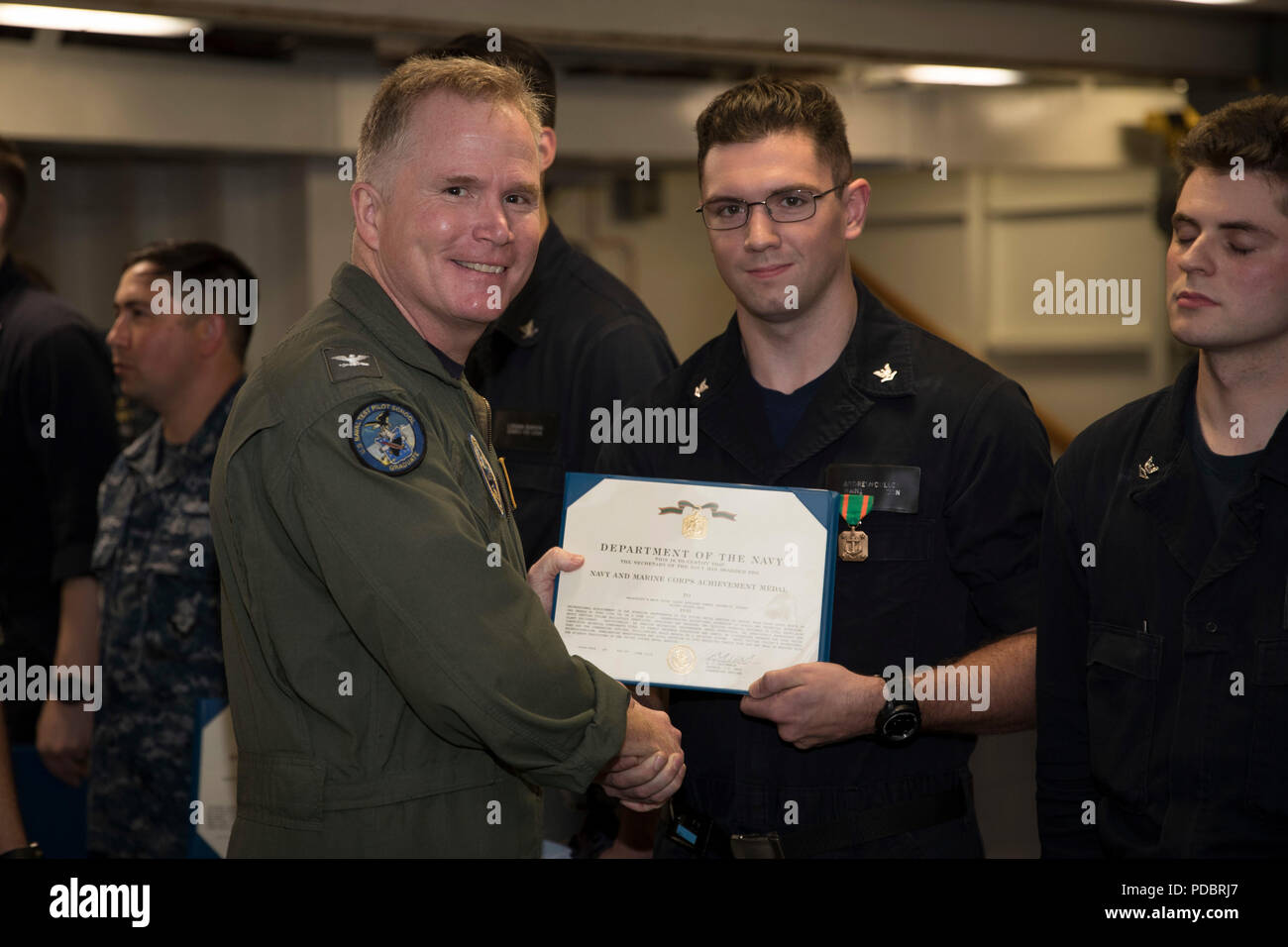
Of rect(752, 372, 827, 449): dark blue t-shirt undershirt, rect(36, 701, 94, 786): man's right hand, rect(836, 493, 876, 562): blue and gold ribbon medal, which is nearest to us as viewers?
rect(836, 493, 876, 562): blue and gold ribbon medal

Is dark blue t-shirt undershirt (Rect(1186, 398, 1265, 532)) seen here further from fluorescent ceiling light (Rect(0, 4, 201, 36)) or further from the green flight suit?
fluorescent ceiling light (Rect(0, 4, 201, 36))

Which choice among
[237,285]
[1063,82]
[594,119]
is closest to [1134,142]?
[1063,82]

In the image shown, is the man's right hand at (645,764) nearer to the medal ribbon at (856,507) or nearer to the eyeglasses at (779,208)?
the medal ribbon at (856,507)

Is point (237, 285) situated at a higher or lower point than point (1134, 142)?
lower

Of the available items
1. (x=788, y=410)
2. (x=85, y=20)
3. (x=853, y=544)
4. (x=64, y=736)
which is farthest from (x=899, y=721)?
(x=85, y=20)

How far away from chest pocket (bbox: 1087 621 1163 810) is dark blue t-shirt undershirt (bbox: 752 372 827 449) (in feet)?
2.15

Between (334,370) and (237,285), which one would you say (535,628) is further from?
(237,285)

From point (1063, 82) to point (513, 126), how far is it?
212 inches

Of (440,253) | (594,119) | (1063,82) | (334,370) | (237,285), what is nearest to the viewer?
(334,370)

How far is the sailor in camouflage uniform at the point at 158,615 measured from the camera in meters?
3.25

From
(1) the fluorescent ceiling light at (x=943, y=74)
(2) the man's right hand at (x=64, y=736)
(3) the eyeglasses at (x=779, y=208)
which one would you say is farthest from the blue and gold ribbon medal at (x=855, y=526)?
(1) the fluorescent ceiling light at (x=943, y=74)

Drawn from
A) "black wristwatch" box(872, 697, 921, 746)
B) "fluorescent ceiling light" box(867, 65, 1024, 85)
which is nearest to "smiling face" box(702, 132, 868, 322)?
"black wristwatch" box(872, 697, 921, 746)

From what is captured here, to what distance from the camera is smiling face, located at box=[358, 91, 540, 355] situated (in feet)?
6.29
